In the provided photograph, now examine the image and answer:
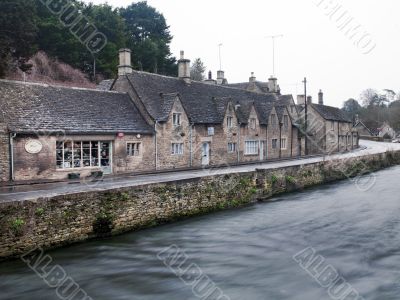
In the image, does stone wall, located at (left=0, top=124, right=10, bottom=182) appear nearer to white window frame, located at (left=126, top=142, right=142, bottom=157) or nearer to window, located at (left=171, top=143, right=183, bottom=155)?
white window frame, located at (left=126, top=142, right=142, bottom=157)

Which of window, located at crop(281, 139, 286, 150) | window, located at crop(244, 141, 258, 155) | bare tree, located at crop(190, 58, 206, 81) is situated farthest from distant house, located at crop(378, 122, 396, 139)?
window, located at crop(244, 141, 258, 155)

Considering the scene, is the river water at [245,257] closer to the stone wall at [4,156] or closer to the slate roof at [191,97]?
the stone wall at [4,156]

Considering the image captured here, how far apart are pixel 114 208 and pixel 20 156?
1070 cm

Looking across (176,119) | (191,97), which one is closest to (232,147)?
(191,97)

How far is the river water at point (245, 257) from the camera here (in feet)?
38.0

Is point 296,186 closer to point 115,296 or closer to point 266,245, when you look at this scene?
point 266,245

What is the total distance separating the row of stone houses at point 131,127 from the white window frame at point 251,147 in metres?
0.04

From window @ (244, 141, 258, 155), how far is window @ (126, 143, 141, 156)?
14.3 m

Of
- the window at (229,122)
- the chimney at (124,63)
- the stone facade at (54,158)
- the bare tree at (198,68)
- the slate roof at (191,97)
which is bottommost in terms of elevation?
the stone facade at (54,158)

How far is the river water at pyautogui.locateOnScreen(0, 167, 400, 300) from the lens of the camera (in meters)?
11.6

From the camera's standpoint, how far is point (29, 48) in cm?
3938

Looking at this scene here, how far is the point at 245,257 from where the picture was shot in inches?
561

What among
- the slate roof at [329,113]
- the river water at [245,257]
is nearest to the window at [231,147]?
the river water at [245,257]

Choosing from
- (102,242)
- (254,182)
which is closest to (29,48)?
(254,182)
